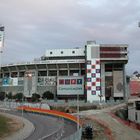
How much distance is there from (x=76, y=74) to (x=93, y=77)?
14925 mm

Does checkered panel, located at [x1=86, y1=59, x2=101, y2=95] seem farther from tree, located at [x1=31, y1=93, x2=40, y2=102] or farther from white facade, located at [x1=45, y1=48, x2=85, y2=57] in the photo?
tree, located at [x1=31, y1=93, x2=40, y2=102]

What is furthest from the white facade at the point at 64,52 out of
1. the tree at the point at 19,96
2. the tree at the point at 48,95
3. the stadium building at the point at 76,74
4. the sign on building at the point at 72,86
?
the tree at the point at 19,96

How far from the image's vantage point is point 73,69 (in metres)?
163

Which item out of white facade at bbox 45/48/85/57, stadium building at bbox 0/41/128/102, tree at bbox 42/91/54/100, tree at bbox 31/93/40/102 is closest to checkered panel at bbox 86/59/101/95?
stadium building at bbox 0/41/128/102

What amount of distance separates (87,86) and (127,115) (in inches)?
1592

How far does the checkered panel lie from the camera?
148750 millimetres

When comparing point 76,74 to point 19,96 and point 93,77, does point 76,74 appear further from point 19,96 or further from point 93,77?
point 19,96

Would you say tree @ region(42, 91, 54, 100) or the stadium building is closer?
the stadium building

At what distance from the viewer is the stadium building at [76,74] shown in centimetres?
15064

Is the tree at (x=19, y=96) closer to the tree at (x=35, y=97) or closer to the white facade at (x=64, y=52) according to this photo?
the tree at (x=35, y=97)

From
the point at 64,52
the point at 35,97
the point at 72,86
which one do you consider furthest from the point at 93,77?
the point at 35,97

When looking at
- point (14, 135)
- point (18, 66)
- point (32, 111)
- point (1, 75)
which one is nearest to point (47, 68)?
point (18, 66)

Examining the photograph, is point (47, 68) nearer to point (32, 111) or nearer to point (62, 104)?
point (62, 104)

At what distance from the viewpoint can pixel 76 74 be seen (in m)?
162
